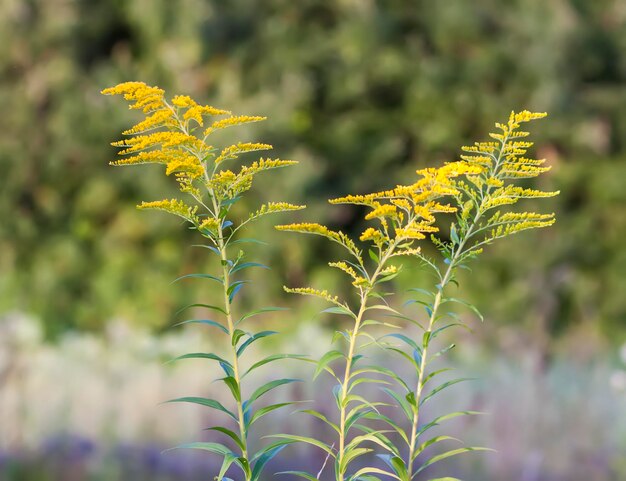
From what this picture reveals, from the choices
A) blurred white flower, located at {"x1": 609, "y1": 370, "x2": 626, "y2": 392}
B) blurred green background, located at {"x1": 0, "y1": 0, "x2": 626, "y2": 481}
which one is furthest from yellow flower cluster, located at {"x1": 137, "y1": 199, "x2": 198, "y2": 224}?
blurred green background, located at {"x1": 0, "y1": 0, "x2": 626, "y2": 481}

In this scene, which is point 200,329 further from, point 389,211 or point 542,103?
point 389,211

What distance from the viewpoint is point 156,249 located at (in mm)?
5895

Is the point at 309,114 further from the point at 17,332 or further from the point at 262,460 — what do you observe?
the point at 262,460

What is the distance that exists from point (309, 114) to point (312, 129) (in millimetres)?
99

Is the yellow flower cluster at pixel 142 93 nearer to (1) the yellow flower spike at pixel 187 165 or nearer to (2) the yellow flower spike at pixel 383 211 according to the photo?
(1) the yellow flower spike at pixel 187 165

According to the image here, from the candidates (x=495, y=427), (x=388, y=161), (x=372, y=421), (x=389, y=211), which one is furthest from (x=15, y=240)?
(x=389, y=211)

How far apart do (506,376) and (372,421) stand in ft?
2.40

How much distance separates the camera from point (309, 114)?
6.21 m

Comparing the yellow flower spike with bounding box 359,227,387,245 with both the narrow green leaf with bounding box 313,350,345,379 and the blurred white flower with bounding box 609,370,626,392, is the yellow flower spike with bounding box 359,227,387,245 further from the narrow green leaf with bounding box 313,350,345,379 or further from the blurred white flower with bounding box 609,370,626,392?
the blurred white flower with bounding box 609,370,626,392

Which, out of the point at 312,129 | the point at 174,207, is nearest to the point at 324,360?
the point at 174,207

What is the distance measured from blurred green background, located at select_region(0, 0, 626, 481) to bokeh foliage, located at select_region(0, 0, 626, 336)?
0.01m

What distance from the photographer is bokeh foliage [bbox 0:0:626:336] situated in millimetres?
5770

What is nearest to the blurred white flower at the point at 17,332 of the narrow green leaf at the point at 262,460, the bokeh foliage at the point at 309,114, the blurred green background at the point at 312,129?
the blurred green background at the point at 312,129

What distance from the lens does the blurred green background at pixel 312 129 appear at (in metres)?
5.61
